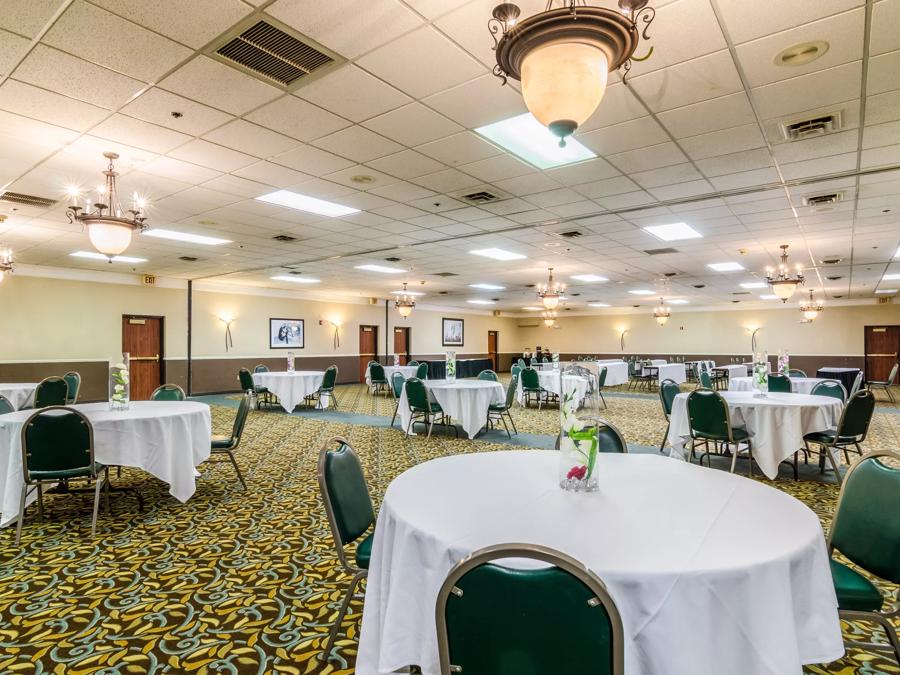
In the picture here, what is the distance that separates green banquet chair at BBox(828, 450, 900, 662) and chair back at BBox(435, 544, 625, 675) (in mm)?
1324

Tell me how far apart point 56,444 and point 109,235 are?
6.70 feet

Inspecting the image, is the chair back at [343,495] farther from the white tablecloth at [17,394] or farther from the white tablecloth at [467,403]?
the white tablecloth at [17,394]

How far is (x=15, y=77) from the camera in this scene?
3338 mm

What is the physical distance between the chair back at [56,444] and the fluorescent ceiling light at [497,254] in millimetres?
7164

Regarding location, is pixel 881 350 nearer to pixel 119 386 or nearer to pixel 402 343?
pixel 402 343

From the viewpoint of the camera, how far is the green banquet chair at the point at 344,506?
6.71ft

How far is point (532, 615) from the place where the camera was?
1102 mm

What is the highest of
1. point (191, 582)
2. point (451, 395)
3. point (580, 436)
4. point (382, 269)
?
point (382, 269)

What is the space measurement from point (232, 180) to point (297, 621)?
465cm

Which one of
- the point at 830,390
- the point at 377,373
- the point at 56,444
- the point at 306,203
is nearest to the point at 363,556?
the point at 56,444

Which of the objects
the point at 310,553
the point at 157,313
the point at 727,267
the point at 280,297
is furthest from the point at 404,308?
the point at 310,553

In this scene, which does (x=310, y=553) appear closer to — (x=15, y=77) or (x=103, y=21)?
(x=103, y=21)

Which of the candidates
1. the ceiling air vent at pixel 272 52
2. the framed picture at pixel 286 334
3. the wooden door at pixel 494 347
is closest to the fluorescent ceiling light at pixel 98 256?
the framed picture at pixel 286 334

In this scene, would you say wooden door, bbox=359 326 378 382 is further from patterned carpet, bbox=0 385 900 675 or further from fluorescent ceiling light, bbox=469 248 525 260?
patterned carpet, bbox=0 385 900 675
